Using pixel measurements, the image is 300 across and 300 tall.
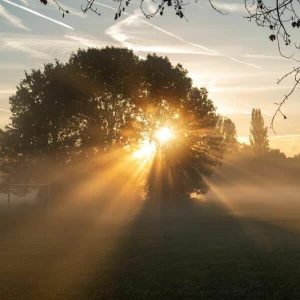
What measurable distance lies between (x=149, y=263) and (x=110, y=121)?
42.0m

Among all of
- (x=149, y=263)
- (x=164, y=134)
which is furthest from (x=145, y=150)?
(x=149, y=263)

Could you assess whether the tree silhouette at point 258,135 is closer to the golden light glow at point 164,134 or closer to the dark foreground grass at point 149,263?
the golden light glow at point 164,134

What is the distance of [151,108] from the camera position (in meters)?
61.1

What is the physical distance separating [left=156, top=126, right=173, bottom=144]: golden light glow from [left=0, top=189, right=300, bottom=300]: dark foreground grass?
2756cm

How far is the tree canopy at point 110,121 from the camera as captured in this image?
5825cm

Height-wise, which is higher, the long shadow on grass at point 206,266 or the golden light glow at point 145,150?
the golden light glow at point 145,150

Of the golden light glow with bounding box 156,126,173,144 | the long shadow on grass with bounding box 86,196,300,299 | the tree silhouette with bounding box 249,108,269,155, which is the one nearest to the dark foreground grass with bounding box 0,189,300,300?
the long shadow on grass with bounding box 86,196,300,299

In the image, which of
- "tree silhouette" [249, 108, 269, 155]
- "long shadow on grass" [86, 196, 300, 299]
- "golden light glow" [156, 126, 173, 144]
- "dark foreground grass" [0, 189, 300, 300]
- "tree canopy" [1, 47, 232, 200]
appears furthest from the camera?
"tree silhouette" [249, 108, 269, 155]

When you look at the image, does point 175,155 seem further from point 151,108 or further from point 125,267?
point 125,267

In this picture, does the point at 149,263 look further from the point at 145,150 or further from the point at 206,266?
the point at 145,150

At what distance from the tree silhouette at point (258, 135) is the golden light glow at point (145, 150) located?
72946 mm

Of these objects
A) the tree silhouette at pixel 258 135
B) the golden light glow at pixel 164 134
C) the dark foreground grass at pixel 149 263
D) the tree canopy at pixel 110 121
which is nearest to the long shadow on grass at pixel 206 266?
the dark foreground grass at pixel 149 263

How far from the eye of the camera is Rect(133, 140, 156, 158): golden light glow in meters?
60.3

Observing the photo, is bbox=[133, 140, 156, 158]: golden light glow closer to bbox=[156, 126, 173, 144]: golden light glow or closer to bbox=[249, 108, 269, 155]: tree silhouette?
bbox=[156, 126, 173, 144]: golden light glow
